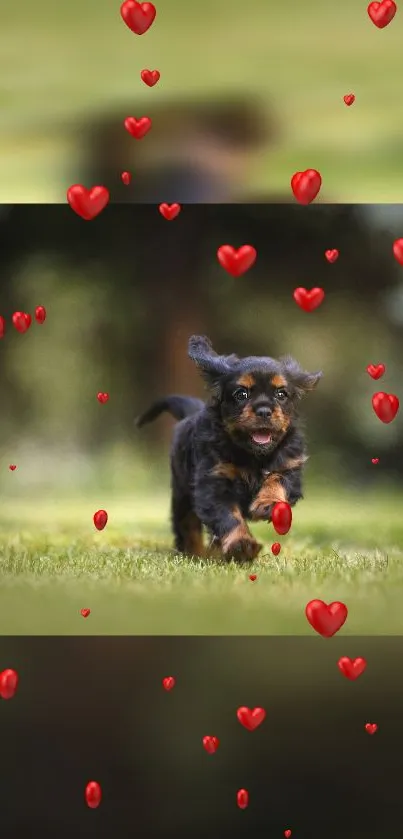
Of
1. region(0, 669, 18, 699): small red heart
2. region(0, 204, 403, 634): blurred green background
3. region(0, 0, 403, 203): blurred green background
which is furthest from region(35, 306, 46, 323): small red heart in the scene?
region(0, 669, 18, 699): small red heart

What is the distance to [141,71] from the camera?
1988 millimetres

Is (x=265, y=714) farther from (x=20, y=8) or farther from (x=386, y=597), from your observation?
(x=20, y=8)

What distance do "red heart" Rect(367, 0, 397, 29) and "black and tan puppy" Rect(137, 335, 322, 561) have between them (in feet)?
2.40

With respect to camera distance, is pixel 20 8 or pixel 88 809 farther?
pixel 20 8

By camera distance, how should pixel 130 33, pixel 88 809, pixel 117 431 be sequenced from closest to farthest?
1. pixel 88 809
2. pixel 130 33
3. pixel 117 431

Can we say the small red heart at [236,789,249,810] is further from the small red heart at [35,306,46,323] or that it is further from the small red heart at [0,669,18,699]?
the small red heart at [35,306,46,323]

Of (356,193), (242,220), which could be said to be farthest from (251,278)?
(356,193)

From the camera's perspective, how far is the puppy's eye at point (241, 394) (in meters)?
2.23

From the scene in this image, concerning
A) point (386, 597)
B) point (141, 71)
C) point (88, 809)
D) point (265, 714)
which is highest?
point (141, 71)

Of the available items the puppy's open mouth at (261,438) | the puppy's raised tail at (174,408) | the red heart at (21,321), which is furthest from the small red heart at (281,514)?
the red heart at (21,321)

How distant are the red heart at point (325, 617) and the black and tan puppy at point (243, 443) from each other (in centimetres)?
32

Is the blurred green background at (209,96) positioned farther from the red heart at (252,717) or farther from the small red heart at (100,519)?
the red heart at (252,717)

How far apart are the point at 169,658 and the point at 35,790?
1.06ft

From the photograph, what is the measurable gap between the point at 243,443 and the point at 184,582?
40cm
